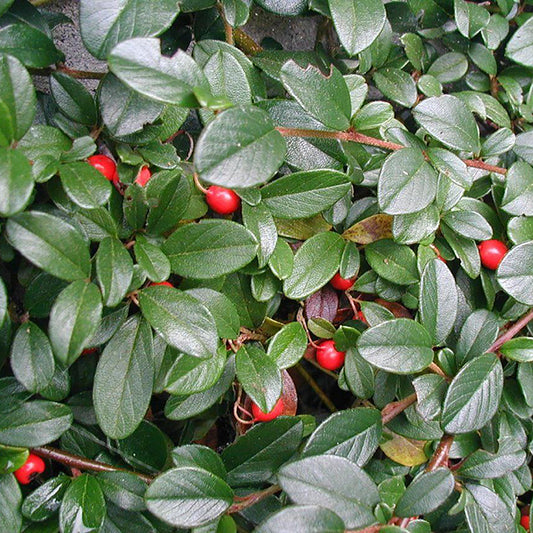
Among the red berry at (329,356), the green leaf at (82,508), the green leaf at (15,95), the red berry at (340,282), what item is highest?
the green leaf at (15,95)

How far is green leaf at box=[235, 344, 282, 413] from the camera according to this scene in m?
0.84

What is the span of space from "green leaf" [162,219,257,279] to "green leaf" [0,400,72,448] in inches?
11.0

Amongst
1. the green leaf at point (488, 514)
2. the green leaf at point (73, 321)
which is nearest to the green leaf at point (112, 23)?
the green leaf at point (73, 321)

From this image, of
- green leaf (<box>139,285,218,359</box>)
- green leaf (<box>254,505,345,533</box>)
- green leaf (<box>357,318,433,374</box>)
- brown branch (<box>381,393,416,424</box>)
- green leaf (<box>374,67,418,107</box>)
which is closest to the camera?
green leaf (<box>254,505,345,533</box>)

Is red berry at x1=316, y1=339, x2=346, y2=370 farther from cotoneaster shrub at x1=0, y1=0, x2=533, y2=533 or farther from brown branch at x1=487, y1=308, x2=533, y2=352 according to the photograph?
brown branch at x1=487, y1=308, x2=533, y2=352

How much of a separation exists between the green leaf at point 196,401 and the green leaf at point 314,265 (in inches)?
6.7

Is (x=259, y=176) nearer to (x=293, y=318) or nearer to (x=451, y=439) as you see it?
(x=293, y=318)

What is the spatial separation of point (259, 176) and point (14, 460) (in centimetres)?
52

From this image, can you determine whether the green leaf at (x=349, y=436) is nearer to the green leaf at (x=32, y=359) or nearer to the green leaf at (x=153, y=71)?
the green leaf at (x=32, y=359)

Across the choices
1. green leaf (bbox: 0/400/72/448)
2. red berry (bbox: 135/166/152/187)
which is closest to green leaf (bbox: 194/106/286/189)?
red berry (bbox: 135/166/152/187)

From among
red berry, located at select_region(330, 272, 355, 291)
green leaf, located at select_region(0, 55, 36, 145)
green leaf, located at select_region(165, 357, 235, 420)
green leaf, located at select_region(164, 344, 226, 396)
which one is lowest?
green leaf, located at select_region(165, 357, 235, 420)

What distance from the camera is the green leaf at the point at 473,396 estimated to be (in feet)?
2.84

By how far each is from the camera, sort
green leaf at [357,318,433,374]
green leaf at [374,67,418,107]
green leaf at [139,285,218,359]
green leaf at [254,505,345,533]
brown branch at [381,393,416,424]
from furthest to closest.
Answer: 1. green leaf at [374,67,418,107]
2. brown branch at [381,393,416,424]
3. green leaf at [357,318,433,374]
4. green leaf at [139,285,218,359]
5. green leaf at [254,505,345,533]

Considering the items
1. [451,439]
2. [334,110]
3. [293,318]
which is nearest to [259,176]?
[334,110]
